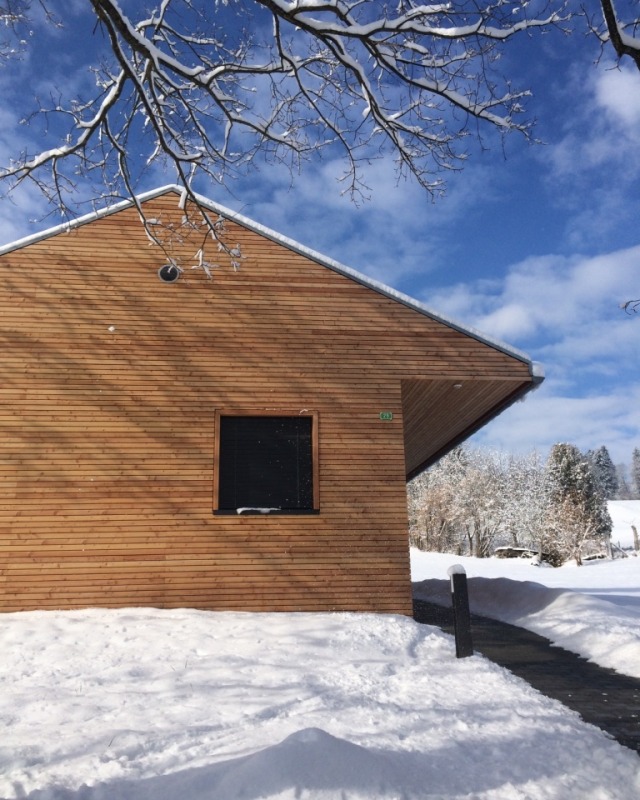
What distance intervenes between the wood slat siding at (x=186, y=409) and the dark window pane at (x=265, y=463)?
23 centimetres

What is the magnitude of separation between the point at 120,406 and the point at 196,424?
1224 millimetres

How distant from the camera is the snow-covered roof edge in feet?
33.3

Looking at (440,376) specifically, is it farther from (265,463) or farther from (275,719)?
(275,719)

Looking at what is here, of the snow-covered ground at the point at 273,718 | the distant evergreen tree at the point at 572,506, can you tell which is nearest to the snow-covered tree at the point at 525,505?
the distant evergreen tree at the point at 572,506

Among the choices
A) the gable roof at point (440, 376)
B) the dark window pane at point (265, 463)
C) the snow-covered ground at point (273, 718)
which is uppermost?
the gable roof at point (440, 376)

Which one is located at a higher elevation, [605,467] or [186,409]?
[605,467]

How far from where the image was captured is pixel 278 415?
9.85 m

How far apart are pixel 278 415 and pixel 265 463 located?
80cm

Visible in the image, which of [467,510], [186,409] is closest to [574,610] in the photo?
[186,409]

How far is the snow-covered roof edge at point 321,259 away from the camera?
400 inches

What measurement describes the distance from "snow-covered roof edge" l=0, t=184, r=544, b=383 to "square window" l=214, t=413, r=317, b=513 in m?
2.66

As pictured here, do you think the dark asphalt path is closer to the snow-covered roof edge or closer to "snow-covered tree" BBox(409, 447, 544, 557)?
the snow-covered roof edge

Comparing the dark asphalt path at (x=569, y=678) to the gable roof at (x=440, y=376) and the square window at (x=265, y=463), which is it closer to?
the square window at (x=265, y=463)

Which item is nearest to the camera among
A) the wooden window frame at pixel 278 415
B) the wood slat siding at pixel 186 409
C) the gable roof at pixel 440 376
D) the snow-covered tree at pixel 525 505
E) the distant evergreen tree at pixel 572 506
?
the wood slat siding at pixel 186 409
